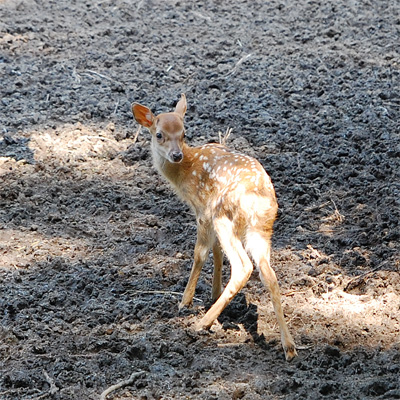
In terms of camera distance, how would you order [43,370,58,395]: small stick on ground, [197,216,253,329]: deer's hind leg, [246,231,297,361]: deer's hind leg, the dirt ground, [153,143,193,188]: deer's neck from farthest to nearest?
[153,143,193,188]: deer's neck
[197,216,253,329]: deer's hind leg
[246,231,297,361]: deer's hind leg
the dirt ground
[43,370,58,395]: small stick on ground

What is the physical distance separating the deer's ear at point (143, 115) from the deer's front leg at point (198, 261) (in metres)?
1.04

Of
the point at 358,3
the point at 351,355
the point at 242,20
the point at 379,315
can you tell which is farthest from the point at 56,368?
the point at 358,3

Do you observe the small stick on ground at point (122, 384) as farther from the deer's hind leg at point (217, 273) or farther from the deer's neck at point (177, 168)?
the deer's neck at point (177, 168)

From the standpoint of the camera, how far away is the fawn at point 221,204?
4754mm

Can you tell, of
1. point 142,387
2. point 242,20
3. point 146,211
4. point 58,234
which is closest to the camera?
point 142,387

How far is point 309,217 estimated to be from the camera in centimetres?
619

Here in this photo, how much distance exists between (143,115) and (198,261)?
4.18 ft

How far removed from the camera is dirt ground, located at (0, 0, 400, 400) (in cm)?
435

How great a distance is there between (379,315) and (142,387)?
1.67 metres

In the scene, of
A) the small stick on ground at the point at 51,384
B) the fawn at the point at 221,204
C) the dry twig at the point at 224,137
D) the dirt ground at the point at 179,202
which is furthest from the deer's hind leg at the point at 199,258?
the dry twig at the point at 224,137

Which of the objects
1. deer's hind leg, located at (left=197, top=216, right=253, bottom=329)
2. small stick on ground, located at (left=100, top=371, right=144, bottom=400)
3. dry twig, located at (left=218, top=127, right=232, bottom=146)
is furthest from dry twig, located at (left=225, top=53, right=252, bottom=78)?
small stick on ground, located at (left=100, top=371, right=144, bottom=400)

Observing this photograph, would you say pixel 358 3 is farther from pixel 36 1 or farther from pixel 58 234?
pixel 58 234

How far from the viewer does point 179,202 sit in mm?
6543

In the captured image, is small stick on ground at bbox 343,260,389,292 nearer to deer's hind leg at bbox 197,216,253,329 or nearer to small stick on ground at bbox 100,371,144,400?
deer's hind leg at bbox 197,216,253,329
